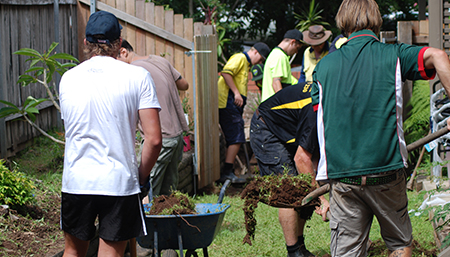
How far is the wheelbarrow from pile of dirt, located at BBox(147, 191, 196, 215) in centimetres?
10

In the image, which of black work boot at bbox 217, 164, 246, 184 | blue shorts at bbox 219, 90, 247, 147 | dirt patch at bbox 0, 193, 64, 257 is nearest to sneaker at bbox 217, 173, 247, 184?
black work boot at bbox 217, 164, 246, 184

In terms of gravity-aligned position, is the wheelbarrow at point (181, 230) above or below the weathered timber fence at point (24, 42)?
below

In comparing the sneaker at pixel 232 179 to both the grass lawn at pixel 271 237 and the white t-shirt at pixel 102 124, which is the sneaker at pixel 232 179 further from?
the white t-shirt at pixel 102 124

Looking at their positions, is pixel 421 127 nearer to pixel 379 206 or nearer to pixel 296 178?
pixel 296 178

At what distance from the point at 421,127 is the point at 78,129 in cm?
594

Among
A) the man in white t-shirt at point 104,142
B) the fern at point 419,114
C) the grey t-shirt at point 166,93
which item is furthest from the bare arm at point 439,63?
the fern at point 419,114

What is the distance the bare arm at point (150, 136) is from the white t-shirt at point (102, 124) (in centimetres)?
5

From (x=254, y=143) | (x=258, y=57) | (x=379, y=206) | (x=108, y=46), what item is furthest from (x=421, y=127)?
(x=108, y=46)

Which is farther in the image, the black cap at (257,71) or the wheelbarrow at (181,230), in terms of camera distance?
the black cap at (257,71)

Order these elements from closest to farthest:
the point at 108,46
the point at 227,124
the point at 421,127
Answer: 1. the point at 108,46
2. the point at 421,127
3. the point at 227,124

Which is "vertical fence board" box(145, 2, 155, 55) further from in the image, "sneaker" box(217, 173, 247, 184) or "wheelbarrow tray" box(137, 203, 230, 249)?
"wheelbarrow tray" box(137, 203, 230, 249)

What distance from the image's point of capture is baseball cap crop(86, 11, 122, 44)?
2611 mm

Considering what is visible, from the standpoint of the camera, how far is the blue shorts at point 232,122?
7555 millimetres

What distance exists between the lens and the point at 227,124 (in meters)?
7.63
